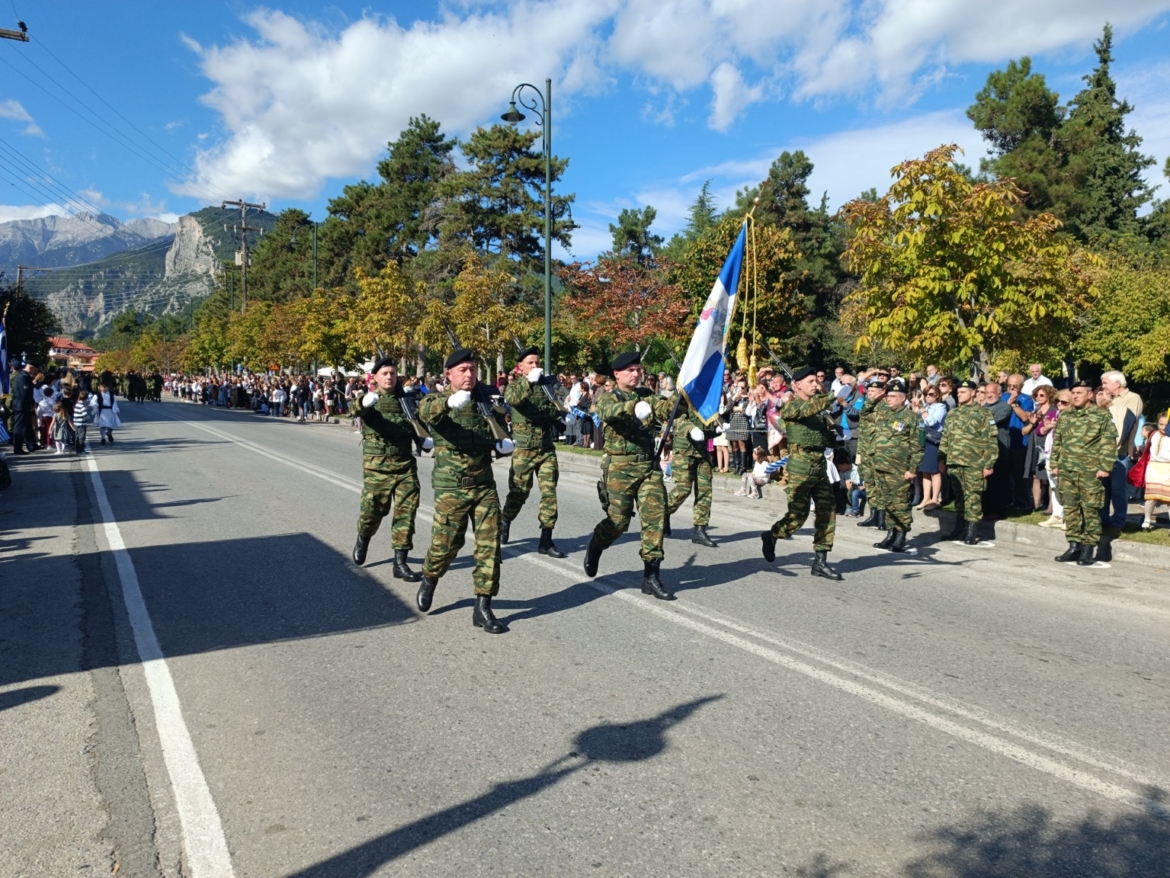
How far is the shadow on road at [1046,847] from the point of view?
3105mm

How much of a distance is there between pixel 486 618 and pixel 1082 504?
6.07 meters

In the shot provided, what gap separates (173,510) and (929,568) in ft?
29.5

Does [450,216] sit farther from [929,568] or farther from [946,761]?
[946,761]

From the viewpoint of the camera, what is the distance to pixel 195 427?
2878 cm

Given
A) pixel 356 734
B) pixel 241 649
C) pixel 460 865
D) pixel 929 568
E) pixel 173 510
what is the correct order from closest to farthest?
1. pixel 460 865
2. pixel 356 734
3. pixel 241 649
4. pixel 929 568
5. pixel 173 510

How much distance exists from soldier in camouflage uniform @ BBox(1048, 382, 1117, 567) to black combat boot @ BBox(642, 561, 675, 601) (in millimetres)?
4419

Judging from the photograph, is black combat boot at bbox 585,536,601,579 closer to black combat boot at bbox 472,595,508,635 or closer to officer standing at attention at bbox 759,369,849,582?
black combat boot at bbox 472,595,508,635

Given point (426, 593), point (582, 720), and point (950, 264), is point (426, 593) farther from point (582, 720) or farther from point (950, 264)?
point (950, 264)

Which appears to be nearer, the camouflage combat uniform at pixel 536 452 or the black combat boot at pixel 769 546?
the black combat boot at pixel 769 546

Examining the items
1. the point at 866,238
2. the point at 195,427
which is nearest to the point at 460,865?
the point at 866,238

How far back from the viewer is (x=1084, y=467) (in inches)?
336

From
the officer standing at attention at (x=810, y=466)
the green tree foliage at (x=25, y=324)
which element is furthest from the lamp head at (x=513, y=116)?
the green tree foliage at (x=25, y=324)

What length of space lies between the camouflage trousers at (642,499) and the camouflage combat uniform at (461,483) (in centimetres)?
120

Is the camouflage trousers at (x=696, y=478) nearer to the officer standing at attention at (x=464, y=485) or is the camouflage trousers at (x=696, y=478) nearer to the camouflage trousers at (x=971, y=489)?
the camouflage trousers at (x=971, y=489)
